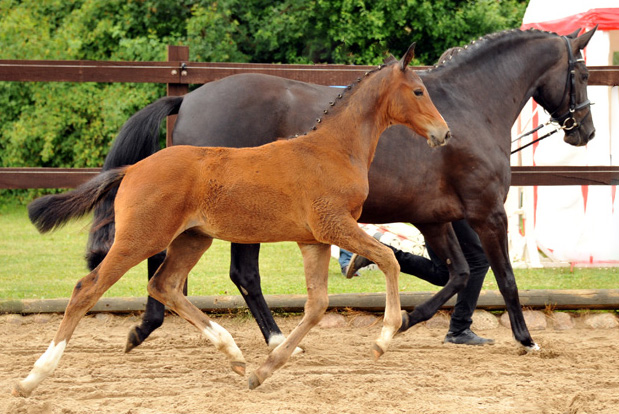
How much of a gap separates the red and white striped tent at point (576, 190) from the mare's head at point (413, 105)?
4674mm

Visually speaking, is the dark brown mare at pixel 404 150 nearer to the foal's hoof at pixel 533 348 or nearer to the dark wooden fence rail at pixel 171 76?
the foal's hoof at pixel 533 348

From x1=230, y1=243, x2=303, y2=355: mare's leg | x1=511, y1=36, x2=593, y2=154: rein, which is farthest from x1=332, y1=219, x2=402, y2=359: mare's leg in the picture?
x1=511, y1=36, x2=593, y2=154: rein

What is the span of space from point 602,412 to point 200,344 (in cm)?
260

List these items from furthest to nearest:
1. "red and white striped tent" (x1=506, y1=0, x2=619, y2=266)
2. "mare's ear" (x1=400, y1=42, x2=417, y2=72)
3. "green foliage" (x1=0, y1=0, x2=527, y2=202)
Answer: "green foliage" (x1=0, y1=0, x2=527, y2=202), "red and white striped tent" (x1=506, y1=0, x2=619, y2=266), "mare's ear" (x1=400, y1=42, x2=417, y2=72)

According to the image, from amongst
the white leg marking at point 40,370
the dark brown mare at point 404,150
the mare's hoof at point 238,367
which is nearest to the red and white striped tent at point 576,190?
the dark brown mare at point 404,150

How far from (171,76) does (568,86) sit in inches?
114

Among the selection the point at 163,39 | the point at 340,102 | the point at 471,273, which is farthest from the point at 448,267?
the point at 163,39

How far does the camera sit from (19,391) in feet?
12.4

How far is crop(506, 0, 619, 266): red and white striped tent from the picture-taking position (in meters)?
8.78

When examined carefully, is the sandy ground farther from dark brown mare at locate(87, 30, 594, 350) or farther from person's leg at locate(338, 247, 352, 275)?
person's leg at locate(338, 247, 352, 275)

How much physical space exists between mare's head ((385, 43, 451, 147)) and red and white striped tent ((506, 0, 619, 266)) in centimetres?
467

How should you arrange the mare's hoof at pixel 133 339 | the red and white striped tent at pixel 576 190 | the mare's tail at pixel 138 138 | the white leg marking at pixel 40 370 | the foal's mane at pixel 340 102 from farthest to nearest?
the red and white striped tent at pixel 576 190 → the mare's tail at pixel 138 138 → the mare's hoof at pixel 133 339 → the foal's mane at pixel 340 102 → the white leg marking at pixel 40 370

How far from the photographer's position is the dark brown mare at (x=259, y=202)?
3891mm

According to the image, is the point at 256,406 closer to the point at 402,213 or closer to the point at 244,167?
the point at 244,167
